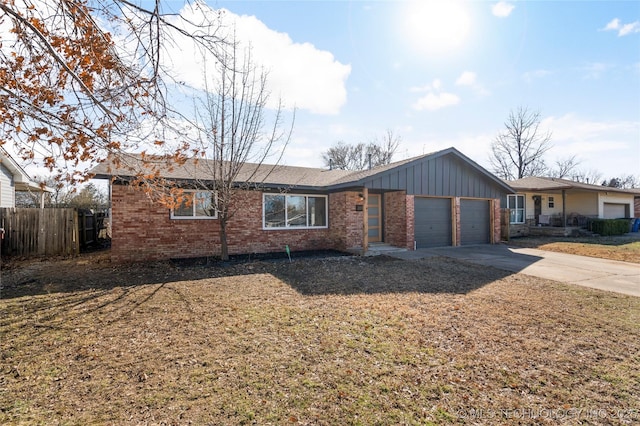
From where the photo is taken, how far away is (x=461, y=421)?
250 centimetres

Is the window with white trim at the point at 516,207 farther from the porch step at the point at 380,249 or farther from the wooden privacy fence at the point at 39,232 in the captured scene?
the wooden privacy fence at the point at 39,232

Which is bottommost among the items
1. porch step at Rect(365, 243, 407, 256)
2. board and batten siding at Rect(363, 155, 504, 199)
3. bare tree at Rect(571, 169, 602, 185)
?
porch step at Rect(365, 243, 407, 256)

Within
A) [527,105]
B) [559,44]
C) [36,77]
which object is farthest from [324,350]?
[527,105]

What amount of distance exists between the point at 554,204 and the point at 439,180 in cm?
1403

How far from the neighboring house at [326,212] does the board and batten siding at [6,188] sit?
22.5 feet

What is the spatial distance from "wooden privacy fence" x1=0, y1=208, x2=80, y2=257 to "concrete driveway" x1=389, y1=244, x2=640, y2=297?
1146 centimetres

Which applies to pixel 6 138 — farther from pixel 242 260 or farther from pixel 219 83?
pixel 242 260

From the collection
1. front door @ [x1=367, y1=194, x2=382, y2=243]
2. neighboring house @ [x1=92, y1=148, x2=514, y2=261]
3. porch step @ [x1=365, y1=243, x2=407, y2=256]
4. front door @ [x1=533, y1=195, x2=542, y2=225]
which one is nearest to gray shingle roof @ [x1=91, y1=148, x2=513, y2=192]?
neighboring house @ [x1=92, y1=148, x2=514, y2=261]

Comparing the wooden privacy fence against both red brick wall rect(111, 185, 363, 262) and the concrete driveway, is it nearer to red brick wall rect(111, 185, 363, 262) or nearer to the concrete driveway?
red brick wall rect(111, 185, 363, 262)

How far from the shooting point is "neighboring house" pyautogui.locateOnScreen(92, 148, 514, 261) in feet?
32.3

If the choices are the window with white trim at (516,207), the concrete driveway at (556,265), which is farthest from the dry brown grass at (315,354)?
the window with white trim at (516,207)

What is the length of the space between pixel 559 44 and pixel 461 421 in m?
11.3

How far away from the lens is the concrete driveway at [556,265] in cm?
732

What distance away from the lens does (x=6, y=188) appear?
42.0ft
